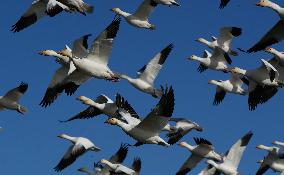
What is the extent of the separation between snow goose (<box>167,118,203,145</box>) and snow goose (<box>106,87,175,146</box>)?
9.62ft

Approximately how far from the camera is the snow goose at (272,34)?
17.0m

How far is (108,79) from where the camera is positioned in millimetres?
17219

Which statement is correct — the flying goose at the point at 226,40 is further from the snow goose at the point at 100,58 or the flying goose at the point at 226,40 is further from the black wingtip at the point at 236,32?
the snow goose at the point at 100,58

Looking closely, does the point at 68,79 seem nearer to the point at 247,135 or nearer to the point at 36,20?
the point at 36,20

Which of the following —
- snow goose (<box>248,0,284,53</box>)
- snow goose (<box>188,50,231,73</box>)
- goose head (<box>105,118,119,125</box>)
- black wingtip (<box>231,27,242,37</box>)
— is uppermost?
snow goose (<box>248,0,284,53</box>)

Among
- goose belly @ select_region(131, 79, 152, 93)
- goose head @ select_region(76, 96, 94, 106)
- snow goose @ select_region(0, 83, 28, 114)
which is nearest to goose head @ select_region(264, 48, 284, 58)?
goose belly @ select_region(131, 79, 152, 93)

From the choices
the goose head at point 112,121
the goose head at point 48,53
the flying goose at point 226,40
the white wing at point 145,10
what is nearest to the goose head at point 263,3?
the white wing at point 145,10

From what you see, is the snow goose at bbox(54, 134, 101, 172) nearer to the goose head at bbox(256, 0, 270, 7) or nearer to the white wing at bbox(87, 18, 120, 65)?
the white wing at bbox(87, 18, 120, 65)

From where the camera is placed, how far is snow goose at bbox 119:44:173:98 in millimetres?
19703

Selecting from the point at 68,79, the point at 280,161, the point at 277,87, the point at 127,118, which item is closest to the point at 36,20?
the point at 68,79

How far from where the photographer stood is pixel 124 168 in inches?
772

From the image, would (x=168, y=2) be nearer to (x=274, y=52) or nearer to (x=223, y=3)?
(x=223, y=3)

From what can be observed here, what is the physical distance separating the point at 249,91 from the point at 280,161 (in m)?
3.34

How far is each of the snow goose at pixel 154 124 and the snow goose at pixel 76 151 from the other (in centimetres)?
338
